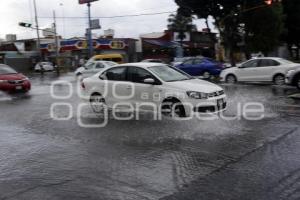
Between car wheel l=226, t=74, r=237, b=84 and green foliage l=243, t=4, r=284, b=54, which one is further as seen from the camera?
green foliage l=243, t=4, r=284, b=54

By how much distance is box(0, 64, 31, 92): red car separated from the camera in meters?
20.2

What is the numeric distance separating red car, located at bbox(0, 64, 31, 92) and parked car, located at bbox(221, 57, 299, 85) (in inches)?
418

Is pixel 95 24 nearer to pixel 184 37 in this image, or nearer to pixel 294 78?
pixel 184 37

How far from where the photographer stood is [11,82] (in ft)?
66.8

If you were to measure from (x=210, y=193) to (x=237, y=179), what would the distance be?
0.68 meters

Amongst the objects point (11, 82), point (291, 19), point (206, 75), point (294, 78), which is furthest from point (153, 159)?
point (291, 19)

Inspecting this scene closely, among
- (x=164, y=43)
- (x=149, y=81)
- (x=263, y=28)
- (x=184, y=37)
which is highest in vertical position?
(x=184, y=37)

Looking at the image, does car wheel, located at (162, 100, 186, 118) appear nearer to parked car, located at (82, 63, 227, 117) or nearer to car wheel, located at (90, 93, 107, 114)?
parked car, located at (82, 63, 227, 117)

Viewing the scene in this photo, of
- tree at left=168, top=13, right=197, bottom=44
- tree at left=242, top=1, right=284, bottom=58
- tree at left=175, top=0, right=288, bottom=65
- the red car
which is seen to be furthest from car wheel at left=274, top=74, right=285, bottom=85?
tree at left=168, top=13, right=197, bottom=44

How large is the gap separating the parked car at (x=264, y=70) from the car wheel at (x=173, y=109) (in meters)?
11.4

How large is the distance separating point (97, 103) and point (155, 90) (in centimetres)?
242

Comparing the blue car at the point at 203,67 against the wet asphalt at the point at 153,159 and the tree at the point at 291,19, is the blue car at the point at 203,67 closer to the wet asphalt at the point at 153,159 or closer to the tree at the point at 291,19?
the wet asphalt at the point at 153,159

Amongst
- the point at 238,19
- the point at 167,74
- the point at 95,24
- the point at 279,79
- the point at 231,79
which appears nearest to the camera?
the point at 167,74

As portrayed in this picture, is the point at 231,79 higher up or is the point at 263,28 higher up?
the point at 263,28
